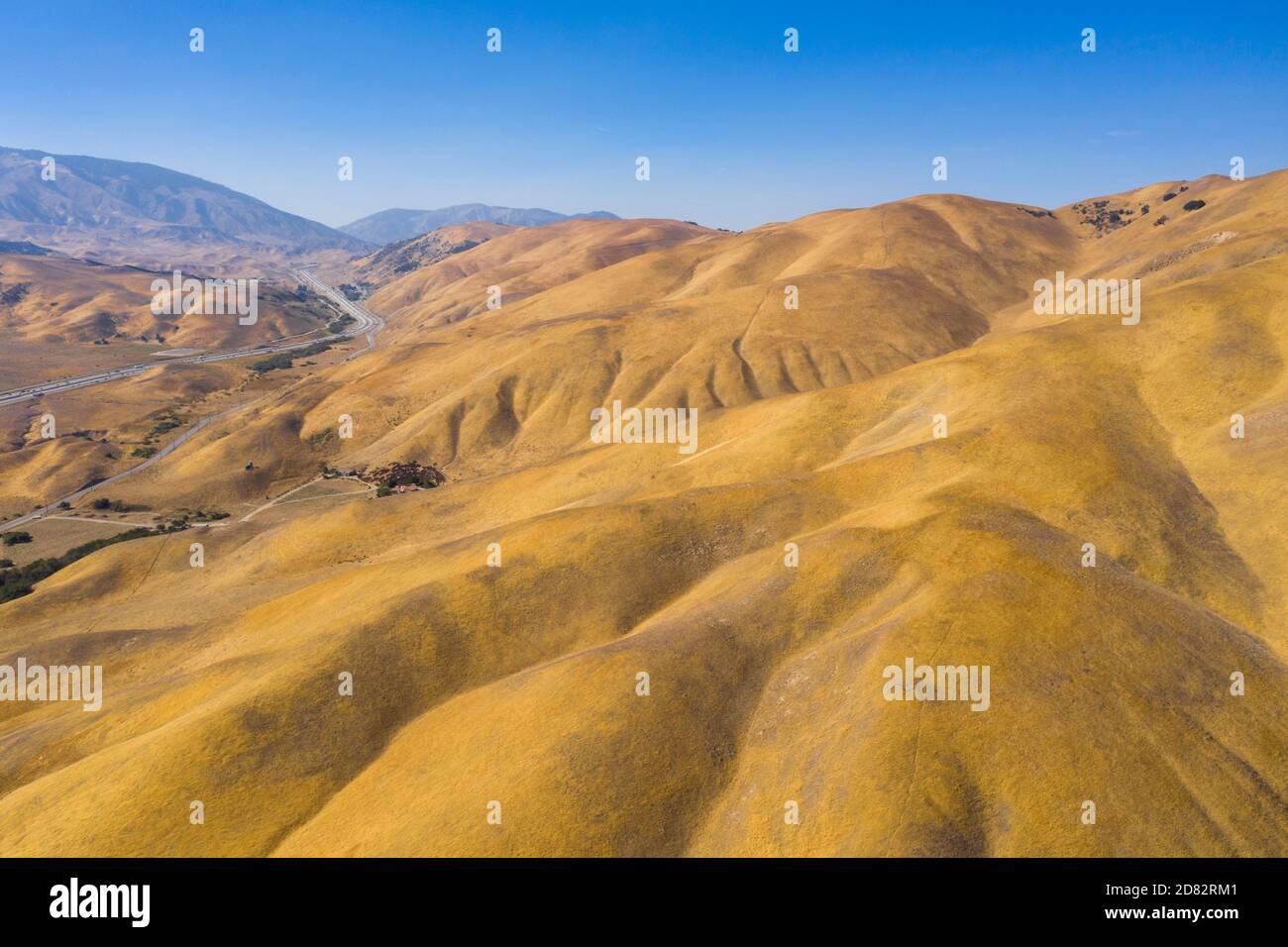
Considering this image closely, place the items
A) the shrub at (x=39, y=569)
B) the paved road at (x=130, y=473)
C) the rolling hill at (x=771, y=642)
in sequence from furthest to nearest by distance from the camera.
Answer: the paved road at (x=130, y=473), the shrub at (x=39, y=569), the rolling hill at (x=771, y=642)

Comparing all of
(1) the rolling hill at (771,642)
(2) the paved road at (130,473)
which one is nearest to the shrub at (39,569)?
(1) the rolling hill at (771,642)

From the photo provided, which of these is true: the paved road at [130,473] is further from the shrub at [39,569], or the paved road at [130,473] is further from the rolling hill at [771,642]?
the rolling hill at [771,642]

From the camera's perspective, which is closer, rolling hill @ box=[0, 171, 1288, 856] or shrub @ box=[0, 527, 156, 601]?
rolling hill @ box=[0, 171, 1288, 856]

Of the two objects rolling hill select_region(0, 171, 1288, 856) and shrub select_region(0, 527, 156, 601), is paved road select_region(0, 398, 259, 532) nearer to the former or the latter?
shrub select_region(0, 527, 156, 601)

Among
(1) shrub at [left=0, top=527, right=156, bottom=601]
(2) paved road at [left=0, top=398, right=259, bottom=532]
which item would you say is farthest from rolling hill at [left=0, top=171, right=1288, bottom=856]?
(2) paved road at [left=0, top=398, right=259, bottom=532]

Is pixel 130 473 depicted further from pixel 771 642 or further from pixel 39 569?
pixel 771 642

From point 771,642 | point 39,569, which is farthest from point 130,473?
point 771,642

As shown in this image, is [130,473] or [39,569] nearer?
[39,569]

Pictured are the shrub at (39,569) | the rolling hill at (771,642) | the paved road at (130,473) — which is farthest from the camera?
the paved road at (130,473)

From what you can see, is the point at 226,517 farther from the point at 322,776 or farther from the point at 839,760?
the point at 839,760

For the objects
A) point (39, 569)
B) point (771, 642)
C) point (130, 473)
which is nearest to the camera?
point (771, 642)

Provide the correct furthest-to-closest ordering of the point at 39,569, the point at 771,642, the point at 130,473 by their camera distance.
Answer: the point at 130,473, the point at 39,569, the point at 771,642

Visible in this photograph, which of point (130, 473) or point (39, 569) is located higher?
point (130, 473)
